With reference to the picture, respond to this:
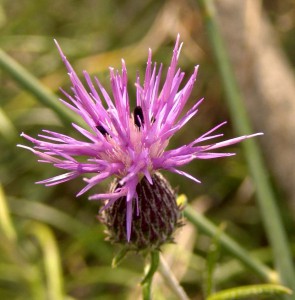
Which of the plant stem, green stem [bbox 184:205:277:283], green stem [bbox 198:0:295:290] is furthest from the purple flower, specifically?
green stem [bbox 198:0:295:290]

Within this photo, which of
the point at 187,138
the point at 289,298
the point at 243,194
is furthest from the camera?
the point at 187,138

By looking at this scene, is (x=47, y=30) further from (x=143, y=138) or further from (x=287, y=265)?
(x=143, y=138)

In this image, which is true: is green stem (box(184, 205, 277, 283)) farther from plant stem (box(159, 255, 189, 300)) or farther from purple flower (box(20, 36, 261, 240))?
purple flower (box(20, 36, 261, 240))

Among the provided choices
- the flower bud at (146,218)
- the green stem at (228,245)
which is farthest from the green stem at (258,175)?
the flower bud at (146,218)

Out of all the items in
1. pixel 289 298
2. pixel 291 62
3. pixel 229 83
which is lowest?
pixel 289 298

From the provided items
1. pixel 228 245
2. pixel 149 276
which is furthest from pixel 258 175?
pixel 149 276

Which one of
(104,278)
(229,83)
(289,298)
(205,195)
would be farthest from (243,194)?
(289,298)
